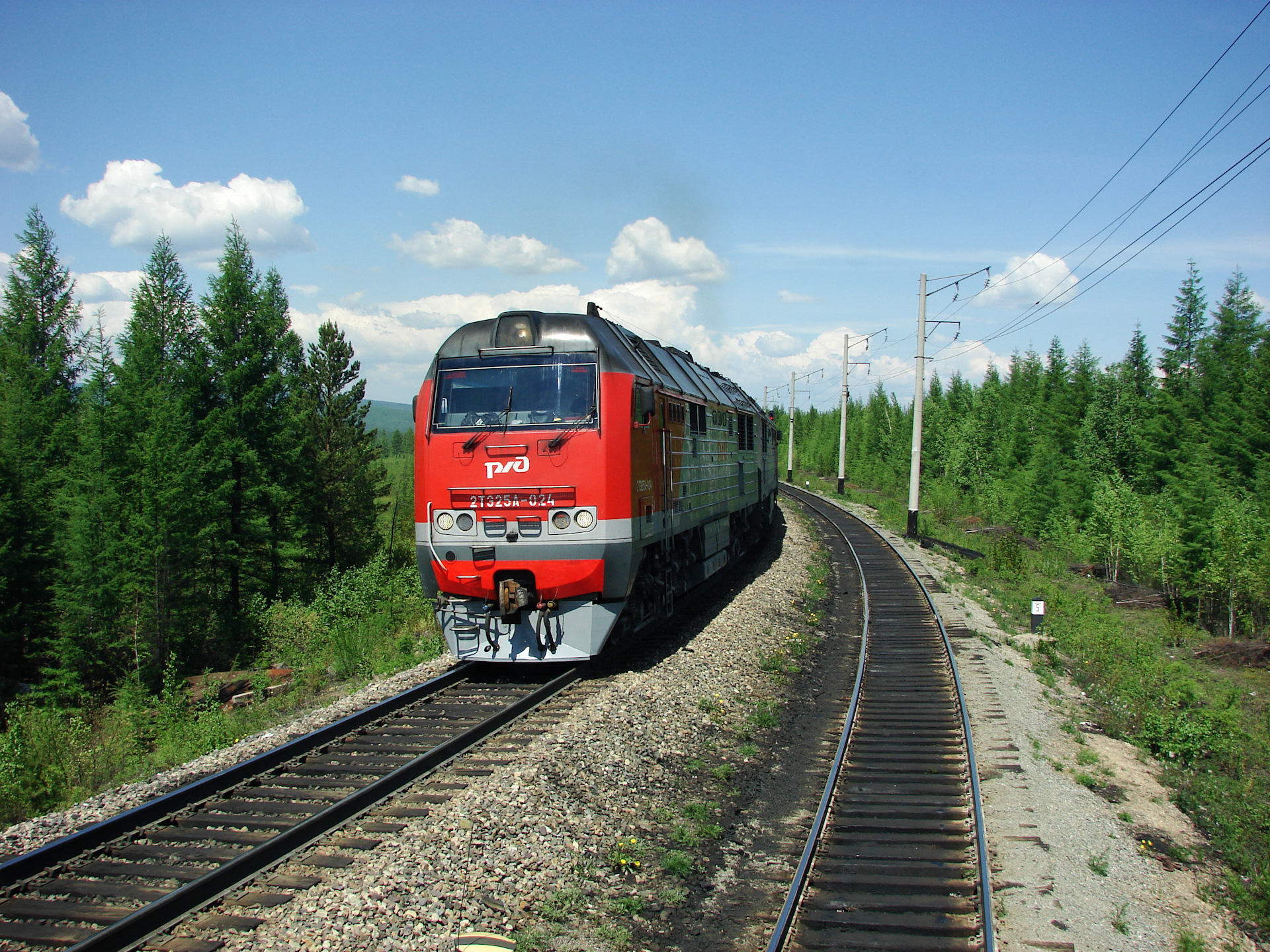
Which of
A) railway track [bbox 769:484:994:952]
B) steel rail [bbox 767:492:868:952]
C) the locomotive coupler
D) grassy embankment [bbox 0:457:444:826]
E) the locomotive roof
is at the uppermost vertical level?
the locomotive roof

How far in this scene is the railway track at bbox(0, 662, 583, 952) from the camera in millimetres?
4418

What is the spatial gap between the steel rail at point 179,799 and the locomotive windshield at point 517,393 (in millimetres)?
3323

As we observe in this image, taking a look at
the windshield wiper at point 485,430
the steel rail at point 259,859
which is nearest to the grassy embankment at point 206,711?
the steel rail at point 259,859

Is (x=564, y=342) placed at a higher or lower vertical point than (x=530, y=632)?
higher

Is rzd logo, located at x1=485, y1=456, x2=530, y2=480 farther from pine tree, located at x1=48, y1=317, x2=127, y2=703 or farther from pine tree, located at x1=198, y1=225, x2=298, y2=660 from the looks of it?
pine tree, located at x1=198, y1=225, x2=298, y2=660

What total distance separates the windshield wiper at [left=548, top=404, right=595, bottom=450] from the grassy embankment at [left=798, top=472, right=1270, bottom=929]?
24.0ft

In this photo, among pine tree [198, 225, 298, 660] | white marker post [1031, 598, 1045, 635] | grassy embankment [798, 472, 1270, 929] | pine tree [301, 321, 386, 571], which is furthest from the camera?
pine tree [301, 321, 386, 571]

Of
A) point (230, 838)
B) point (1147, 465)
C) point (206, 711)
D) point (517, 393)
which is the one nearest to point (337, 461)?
point (206, 711)

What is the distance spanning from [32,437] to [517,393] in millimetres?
25162

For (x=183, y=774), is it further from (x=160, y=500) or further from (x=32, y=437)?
(x=32, y=437)

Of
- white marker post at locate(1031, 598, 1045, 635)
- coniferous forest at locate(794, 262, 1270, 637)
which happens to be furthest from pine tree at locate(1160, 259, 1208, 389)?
white marker post at locate(1031, 598, 1045, 635)

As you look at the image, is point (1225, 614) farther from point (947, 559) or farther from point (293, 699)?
point (293, 699)

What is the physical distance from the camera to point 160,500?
22.4 metres

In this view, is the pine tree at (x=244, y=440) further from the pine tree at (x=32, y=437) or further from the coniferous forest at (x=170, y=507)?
the pine tree at (x=32, y=437)
